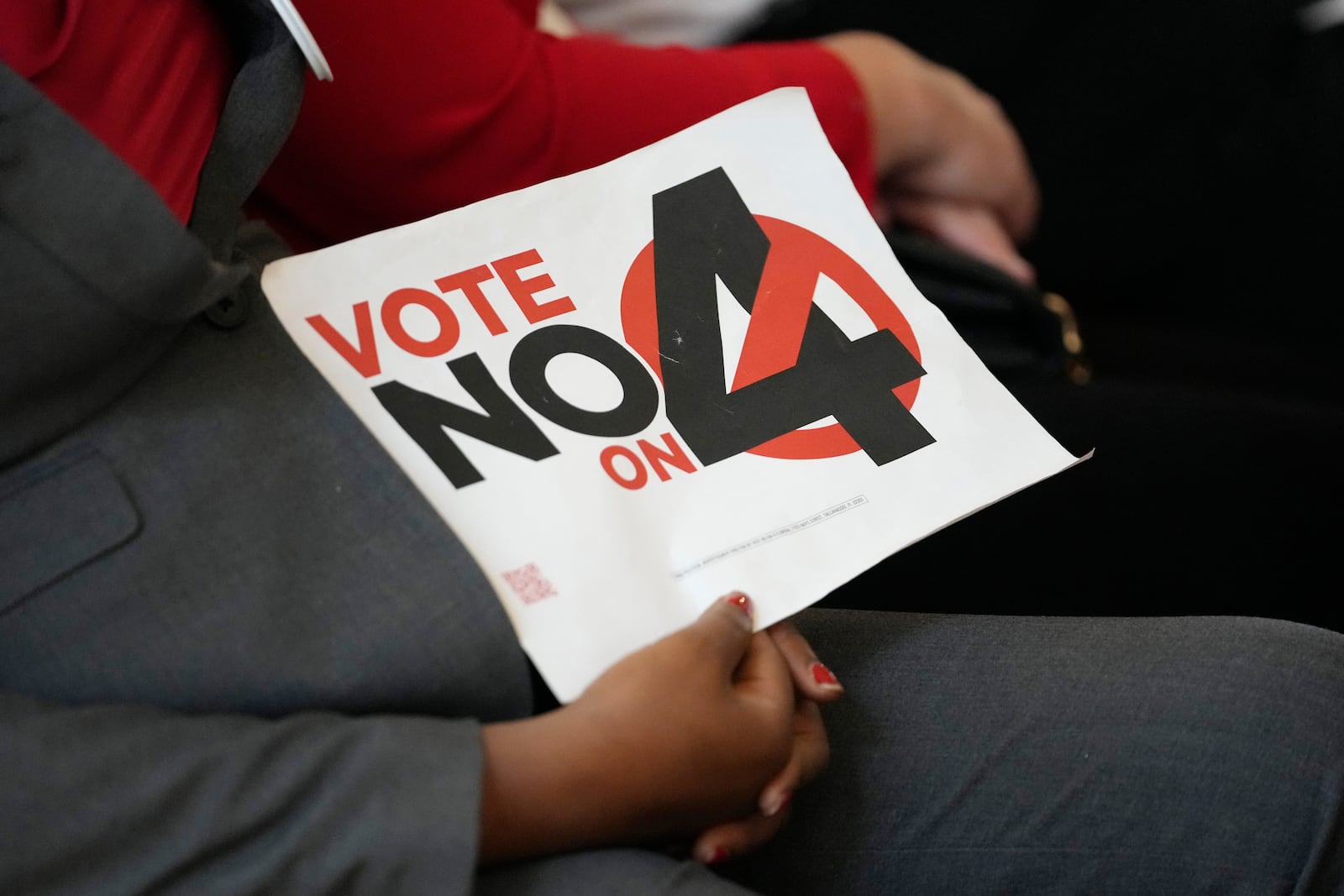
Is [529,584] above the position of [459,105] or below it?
below

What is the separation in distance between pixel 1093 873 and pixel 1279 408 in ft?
1.25

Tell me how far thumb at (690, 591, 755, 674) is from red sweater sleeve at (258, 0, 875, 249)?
0.34 metres

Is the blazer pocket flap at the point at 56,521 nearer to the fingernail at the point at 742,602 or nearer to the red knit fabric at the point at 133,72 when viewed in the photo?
the red knit fabric at the point at 133,72

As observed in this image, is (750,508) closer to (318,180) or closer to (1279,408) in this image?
(318,180)

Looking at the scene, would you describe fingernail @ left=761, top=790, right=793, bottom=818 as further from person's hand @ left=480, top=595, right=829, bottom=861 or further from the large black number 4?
the large black number 4

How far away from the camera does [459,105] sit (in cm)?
65

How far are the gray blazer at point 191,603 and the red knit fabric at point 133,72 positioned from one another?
0.05 meters

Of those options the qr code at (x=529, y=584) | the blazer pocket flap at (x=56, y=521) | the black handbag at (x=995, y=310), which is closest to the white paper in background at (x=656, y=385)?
the qr code at (x=529, y=584)

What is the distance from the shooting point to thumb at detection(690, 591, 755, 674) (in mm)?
445

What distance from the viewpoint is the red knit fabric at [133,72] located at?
45 centimetres

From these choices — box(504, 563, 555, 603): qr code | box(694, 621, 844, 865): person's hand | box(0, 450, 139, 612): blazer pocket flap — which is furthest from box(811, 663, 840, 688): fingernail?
box(0, 450, 139, 612): blazer pocket flap

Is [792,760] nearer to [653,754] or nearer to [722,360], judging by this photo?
[653,754]

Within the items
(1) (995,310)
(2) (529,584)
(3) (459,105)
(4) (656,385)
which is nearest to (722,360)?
(4) (656,385)

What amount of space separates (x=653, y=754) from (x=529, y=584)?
9cm
